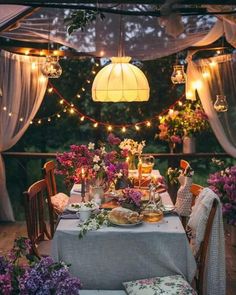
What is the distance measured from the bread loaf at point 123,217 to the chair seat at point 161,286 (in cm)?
34

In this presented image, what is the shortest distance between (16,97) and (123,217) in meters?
3.03

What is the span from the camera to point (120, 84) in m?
3.60

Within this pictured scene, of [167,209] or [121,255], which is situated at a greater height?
[167,209]

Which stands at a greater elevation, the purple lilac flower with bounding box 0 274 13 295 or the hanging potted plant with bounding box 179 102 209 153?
the hanging potted plant with bounding box 179 102 209 153

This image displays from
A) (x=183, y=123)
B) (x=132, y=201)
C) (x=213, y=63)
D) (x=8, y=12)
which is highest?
(x=8, y=12)

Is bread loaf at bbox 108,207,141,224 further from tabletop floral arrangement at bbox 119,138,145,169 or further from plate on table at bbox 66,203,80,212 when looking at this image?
tabletop floral arrangement at bbox 119,138,145,169

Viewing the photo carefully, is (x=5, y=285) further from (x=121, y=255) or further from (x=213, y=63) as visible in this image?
(x=213, y=63)

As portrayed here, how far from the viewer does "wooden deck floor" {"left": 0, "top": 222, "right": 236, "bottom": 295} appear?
369 cm

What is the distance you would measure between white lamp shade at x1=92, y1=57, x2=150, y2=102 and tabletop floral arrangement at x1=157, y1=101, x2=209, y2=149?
5.72 ft

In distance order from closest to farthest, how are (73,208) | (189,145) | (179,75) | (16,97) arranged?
(73,208) < (179,75) < (16,97) < (189,145)

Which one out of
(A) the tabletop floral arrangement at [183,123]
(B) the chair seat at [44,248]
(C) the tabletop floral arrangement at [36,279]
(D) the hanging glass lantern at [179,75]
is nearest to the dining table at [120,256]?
(B) the chair seat at [44,248]

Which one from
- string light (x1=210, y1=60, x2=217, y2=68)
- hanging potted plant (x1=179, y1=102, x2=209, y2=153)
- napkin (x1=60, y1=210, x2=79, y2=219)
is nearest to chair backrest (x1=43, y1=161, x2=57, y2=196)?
napkin (x1=60, y1=210, x2=79, y2=219)

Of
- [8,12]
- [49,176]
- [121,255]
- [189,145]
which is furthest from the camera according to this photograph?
[189,145]

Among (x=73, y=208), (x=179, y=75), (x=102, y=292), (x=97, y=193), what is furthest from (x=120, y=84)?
(x=102, y=292)
